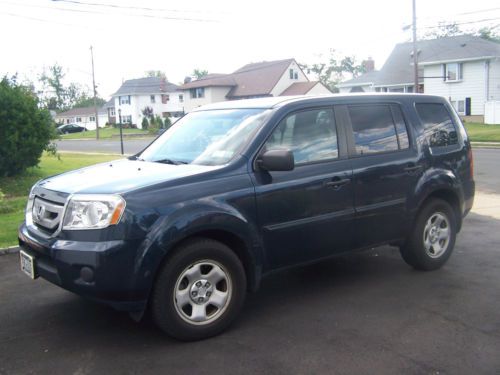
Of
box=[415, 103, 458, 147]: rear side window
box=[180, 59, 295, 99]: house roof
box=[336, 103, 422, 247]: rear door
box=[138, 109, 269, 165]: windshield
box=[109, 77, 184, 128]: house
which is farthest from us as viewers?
box=[109, 77, 184, 128]: house

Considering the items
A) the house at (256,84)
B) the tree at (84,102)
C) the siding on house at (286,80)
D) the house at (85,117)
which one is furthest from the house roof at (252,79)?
the tree at (84,102)

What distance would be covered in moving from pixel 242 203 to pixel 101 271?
1224 mm

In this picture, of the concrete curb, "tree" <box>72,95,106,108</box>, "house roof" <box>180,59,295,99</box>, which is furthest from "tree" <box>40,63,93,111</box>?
the concrete curb

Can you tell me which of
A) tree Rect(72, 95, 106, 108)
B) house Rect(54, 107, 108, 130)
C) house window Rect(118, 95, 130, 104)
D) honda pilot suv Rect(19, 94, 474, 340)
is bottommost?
honda pilot suv Rect(19, 94, 474, 340)

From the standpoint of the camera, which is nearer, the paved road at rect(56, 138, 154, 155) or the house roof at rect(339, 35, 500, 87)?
the paved road at rect(56, 138, 154, 155)

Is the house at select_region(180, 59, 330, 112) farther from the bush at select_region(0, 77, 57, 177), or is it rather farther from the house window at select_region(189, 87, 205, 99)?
the bush at select_region(0, 77, 57, 177)

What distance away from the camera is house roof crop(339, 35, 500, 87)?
42469mm

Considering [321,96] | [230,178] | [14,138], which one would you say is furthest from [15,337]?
[14,138]

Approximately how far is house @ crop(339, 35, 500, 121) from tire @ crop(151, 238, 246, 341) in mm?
40843

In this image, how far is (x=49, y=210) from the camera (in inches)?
167

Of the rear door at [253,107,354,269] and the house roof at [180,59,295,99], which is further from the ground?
the house roof at [180,59,295,99]

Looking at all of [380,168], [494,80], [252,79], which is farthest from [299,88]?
[380,168]

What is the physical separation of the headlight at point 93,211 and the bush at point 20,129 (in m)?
8.84

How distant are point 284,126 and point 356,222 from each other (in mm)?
1160
